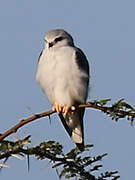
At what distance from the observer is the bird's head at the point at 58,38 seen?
258 inches

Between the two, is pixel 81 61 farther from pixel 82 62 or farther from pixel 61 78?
pixel 61 78

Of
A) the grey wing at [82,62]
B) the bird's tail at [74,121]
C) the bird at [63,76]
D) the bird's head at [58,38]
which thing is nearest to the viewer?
the bird at [63,76]

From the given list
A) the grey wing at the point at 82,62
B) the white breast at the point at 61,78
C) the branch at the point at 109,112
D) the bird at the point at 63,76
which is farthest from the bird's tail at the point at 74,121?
the branch at the point at 109,112

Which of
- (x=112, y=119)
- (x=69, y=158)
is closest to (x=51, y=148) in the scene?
(x=69, y=158)

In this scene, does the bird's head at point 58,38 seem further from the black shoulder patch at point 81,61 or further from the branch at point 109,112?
the branch at point 109,112

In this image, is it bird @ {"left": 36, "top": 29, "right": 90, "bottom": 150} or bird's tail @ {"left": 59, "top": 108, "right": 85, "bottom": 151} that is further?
bird's tail @ {"left": 59, "top": 108, "right": 85, "bottom": 151}

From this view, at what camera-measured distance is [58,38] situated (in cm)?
674

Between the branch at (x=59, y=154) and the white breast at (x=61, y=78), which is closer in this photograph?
the branch at (x=59, y=154)

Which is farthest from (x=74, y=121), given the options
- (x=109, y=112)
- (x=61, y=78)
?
(x=109, y=112)

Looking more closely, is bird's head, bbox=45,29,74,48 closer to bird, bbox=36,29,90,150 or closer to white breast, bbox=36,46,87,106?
bird, bbox=36,29,90,150

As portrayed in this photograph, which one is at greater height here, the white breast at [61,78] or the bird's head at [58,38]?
the bird's head at [58,38]

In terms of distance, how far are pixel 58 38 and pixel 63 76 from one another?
912 mm

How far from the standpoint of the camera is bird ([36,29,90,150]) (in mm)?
6020

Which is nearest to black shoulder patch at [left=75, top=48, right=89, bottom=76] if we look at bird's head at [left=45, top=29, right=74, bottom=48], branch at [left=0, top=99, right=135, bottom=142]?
bird's head at [left=45, top=29, right=74, bottom=48]
